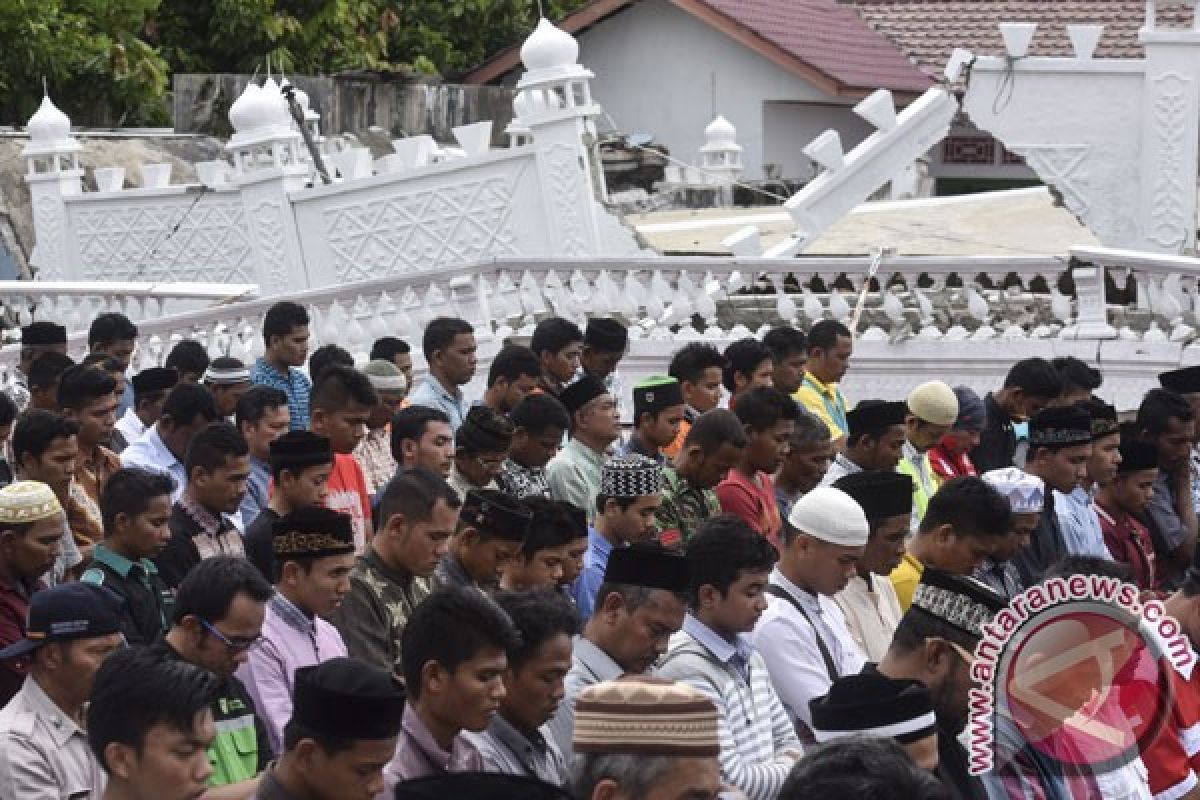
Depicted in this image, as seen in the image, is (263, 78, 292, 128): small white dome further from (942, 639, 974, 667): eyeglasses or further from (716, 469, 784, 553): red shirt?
(942, 639, 974, 667): eyeglasses

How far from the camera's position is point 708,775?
16.4 feet

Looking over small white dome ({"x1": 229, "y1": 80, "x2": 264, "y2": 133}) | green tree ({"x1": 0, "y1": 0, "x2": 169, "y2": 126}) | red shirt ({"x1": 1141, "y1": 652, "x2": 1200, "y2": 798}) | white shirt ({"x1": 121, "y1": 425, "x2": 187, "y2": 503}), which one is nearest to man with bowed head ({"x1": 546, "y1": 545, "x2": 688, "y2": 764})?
red shirt ({"x1": 1141, "y1": 652, "x2": 1200, "y2": 798})

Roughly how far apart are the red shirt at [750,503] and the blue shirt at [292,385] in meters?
2.94

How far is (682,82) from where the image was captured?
89.4 feet

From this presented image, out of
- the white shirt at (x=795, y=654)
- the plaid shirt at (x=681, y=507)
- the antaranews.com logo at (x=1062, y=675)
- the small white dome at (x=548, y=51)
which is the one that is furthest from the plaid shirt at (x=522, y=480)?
the small white dome at (x=548, y=51)

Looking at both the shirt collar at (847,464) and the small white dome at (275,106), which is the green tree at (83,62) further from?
the shirt collar at (847,464)

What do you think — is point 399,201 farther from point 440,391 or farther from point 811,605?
point 811,605

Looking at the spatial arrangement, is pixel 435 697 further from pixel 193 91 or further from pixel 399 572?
pixel 193 91

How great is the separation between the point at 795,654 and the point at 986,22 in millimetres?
20354

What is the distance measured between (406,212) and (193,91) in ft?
23.5

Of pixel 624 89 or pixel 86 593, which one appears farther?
pixel 624 89

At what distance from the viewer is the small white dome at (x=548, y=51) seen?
18297 mm

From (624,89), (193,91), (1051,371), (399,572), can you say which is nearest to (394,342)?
(1051,371)

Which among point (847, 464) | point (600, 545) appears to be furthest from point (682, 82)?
point (600, 545)
